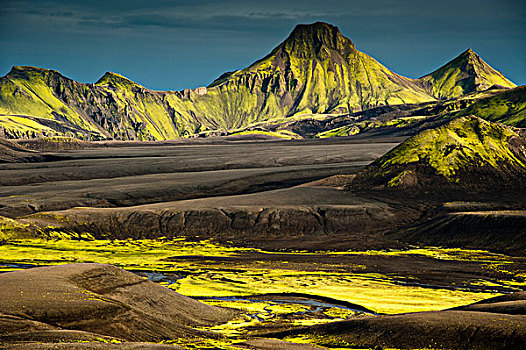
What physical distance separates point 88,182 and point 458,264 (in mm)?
110558

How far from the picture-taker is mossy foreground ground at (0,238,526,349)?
5512 centimetres

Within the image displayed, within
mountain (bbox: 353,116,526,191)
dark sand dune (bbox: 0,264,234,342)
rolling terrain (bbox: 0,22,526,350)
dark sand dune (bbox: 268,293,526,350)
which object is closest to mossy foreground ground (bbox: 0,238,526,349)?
rolling terrain (bbox: 0,22,526,350)

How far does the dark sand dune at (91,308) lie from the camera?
3497 cm

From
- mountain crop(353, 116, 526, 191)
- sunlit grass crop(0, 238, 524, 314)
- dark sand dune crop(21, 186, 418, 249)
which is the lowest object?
sunlit grass crop(0, 238, 524, 314)

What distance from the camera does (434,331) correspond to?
35906mm

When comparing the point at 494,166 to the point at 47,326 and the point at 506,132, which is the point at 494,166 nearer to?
the point at 506,132

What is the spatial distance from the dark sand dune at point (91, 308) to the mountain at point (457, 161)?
341 feet

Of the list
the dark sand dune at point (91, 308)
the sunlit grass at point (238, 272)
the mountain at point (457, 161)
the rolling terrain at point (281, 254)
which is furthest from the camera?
the mountain at point (457, 161)

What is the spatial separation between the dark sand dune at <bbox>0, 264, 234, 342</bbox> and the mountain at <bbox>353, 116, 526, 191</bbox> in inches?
4097

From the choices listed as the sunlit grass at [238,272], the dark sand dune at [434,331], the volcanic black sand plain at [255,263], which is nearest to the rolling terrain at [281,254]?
the dark sand dune at [434,331]

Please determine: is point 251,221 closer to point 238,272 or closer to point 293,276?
point 238,272

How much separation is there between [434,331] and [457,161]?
120 metres

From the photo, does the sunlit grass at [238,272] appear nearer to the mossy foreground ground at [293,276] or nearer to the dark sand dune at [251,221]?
the mossy foreground ground at [293,276]

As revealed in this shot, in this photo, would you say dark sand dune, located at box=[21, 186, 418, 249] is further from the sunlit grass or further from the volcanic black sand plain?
the sunlit grass
